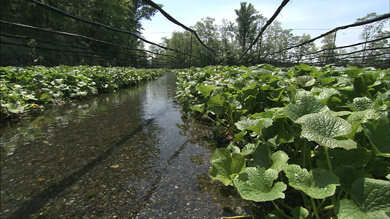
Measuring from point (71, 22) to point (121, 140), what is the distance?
2933cm

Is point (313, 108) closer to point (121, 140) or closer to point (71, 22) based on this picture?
point (121, 140)

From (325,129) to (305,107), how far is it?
21 centimetres

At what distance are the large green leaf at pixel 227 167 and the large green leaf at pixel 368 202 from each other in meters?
0.40

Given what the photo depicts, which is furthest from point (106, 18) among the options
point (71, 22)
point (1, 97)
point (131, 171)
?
point (131, 171)

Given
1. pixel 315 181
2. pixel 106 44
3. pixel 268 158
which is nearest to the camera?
pixel 315 181

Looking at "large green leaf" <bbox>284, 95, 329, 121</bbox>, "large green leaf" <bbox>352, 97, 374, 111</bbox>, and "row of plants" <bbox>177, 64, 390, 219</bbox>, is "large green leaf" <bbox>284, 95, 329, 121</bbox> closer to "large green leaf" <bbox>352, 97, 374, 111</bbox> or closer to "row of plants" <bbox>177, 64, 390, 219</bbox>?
"row of plants" <bbox>177, 64, 390, 219</bbox>

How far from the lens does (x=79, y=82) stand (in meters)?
4.50

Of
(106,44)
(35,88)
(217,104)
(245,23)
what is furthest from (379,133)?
(245,23)

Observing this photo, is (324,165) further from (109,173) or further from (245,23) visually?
(245,23)

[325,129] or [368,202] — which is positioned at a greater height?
[325,129]

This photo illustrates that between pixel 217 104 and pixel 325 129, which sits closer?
pixel 325 129

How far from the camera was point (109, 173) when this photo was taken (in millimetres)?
1380

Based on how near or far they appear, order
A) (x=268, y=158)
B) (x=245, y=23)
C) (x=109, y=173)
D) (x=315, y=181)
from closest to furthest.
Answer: (x=315, y=181)
(x=268, y=158)
(x=109, y=173)
(x=245, y=23)

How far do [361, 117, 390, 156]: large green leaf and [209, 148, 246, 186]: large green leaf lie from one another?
489 mm
